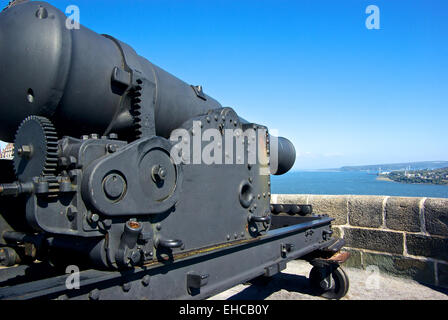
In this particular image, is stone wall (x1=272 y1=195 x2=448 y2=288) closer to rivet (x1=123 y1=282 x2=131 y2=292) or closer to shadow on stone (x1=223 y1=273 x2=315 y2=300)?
shadow on stone (x1=223 y1=273 x2=315 y2=300)

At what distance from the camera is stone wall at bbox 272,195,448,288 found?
5172 millimetres

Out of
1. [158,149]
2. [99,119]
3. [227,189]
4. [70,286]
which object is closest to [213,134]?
[227,189]

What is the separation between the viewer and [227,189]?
285cm

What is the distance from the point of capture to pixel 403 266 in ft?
18.1

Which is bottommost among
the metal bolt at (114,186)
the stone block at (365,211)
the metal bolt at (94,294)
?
the stone block at (365,211)

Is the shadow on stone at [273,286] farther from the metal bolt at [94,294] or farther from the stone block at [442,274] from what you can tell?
the metal bolt at [94,294]

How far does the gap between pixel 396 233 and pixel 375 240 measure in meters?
0.37

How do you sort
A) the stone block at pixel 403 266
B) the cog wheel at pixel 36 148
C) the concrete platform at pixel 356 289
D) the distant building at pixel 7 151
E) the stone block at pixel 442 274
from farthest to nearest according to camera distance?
the stone block at pixel 403 266, the stone block at pixel 442 274, the concrete platform at pixel 356 289, the distant building at pixel 7 151, the cog wheel at pixel 36 148

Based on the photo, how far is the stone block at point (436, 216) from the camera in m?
5.09

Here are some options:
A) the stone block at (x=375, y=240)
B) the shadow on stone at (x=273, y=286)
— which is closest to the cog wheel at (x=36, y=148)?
the shadow on stone at (x=273, y=286)

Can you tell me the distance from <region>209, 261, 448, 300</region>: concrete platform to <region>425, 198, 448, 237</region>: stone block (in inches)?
33.4
